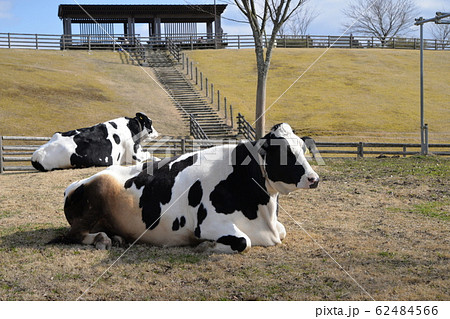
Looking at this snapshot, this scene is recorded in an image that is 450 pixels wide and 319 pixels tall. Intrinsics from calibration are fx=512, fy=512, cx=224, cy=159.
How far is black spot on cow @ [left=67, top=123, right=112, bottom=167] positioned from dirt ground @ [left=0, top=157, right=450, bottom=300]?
197 inches

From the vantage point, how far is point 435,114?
35.2 m

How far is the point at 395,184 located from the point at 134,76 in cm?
3089

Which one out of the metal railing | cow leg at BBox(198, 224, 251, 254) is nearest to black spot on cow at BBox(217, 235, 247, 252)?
cow leg at BBox(198, 224, 251, 254)

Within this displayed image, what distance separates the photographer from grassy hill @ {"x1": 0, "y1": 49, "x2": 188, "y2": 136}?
90.1 feet

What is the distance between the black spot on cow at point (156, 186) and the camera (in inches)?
263

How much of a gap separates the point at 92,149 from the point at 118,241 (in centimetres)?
849

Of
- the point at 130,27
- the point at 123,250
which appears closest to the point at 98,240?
the point at 123,250

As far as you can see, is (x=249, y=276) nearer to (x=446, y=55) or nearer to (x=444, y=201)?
(x=444, y=201)

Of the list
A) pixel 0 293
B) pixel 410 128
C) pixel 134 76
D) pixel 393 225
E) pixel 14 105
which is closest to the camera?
pixel 0 293

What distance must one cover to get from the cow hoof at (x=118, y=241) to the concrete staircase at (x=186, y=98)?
66.5ft

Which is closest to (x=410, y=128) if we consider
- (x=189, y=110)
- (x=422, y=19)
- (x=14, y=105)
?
(x=422, y=19)

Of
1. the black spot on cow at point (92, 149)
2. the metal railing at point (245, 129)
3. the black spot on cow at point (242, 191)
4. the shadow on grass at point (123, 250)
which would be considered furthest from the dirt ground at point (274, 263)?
the metal railing at point (245, 129)

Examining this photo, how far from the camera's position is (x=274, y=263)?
5832 mm

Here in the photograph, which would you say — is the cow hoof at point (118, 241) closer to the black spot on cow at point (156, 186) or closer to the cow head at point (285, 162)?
the black spot on cow at point (156, 186)
